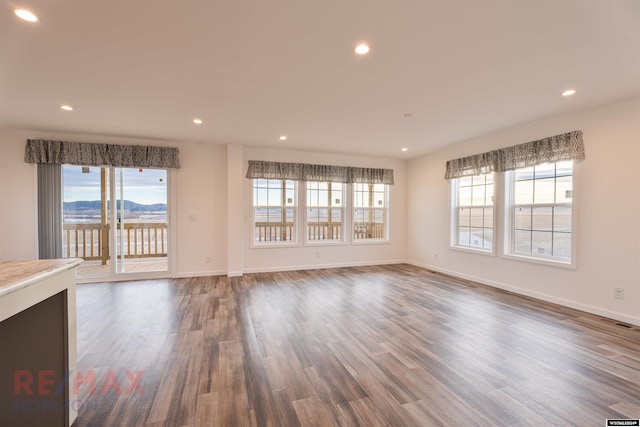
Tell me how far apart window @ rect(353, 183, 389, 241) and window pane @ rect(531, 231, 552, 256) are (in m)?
2.92

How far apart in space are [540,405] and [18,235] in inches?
261

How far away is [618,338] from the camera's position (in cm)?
261

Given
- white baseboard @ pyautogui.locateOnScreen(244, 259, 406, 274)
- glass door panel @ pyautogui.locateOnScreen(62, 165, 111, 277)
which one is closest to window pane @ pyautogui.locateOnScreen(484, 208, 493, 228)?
white baseboard @ pyautogui.locateOnScreen(244, 259, 406, 274)

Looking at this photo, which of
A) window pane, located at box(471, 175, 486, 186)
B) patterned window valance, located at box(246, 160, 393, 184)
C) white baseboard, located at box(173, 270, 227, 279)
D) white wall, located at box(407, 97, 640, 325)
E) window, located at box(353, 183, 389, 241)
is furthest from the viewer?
window, located at box(353, 183, 389, 241)

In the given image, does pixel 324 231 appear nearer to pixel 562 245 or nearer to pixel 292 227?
pixel 292 227

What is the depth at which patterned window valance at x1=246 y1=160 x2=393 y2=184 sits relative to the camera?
17.4ft

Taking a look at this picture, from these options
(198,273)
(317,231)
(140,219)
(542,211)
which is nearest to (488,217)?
(542,211)

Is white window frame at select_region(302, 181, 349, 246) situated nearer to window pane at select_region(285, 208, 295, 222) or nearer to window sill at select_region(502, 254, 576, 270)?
window pane at select_region(285, 208, 295, 222)

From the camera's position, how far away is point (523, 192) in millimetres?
4121

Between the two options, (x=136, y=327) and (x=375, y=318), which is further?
(x=375, y=318)

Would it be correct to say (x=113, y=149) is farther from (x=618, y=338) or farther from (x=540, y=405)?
(x=618, y=338)

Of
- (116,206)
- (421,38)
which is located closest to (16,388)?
(421,38)

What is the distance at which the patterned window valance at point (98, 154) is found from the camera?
4.23 m

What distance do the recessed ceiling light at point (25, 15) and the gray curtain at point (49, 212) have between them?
3.48 m
